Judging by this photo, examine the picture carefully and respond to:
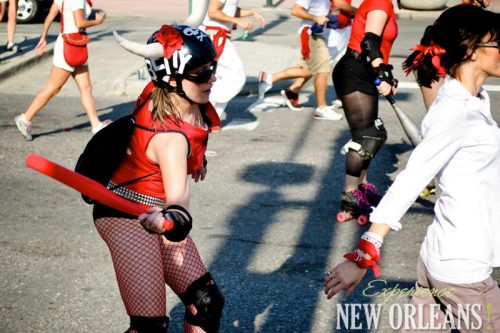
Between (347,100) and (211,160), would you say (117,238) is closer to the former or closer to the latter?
(347,100)

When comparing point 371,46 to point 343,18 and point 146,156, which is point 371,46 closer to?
point 146,156

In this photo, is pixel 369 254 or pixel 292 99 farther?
pixel 292 99

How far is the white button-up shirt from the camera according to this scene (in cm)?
320

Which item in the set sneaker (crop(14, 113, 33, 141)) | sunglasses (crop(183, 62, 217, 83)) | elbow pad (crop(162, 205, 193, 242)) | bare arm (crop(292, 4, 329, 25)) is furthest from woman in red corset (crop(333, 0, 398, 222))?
sneaker (crop(14, 113, 33, 141))

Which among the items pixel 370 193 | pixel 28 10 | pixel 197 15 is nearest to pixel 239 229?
pixel 370 193

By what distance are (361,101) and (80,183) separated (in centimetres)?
357

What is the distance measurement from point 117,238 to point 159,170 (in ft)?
1.19

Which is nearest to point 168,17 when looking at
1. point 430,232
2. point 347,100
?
point 347,100

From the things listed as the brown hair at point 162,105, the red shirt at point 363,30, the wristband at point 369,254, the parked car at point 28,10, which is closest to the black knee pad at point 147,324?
the brown hair at point 162,105

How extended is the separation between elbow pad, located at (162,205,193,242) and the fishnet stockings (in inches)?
13.1

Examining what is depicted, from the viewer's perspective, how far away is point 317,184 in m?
7.43

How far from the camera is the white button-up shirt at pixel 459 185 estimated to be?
320cm

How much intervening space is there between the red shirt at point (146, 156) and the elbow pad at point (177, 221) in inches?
14.4

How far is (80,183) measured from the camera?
333cm
